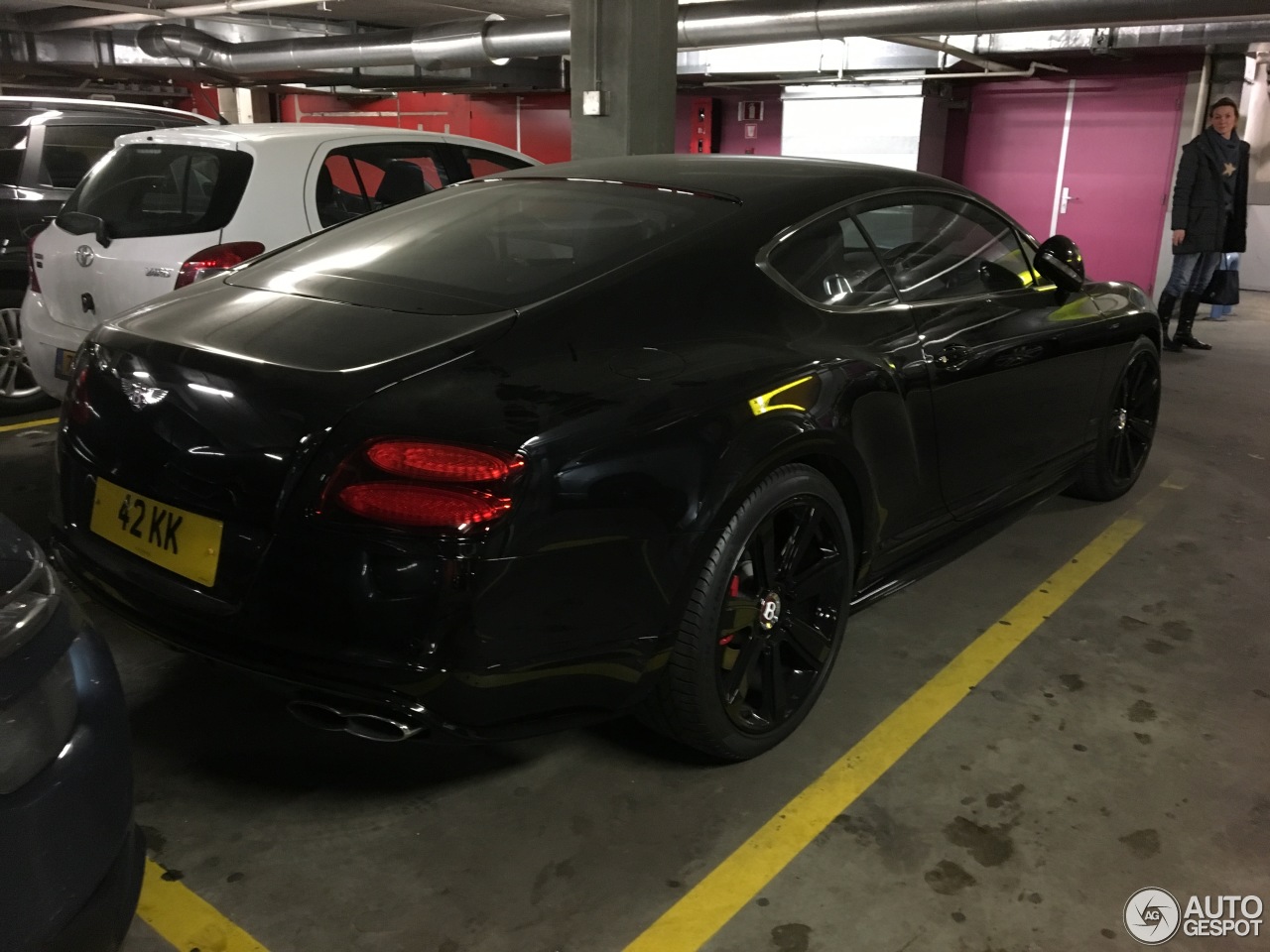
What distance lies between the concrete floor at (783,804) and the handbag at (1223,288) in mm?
6792

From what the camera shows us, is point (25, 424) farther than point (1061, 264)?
Yes

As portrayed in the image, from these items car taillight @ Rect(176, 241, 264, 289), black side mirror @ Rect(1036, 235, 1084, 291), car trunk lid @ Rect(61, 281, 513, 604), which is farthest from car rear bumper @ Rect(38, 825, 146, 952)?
black side mirror @ Rect(1036, 235, 1084, 291)

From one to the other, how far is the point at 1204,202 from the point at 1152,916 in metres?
7.06

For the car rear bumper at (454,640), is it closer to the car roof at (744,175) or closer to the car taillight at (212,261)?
the car roof at (744,175)

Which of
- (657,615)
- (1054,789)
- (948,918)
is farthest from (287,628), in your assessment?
(1054,789)

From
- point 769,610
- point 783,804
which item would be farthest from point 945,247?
point 783,804

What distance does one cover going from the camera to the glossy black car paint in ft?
4.09

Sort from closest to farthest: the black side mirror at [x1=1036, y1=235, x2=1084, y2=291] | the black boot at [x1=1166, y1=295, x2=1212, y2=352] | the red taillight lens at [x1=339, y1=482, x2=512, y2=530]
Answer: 1. the red taillight lens at [x1=339, y1=482, x2=512, y2=530]
2. the black side mirror at [x1=1036, y1=235, x2=1084, y2=291]
3. the black boot at [x1=1166, y1=295, x2=1212, y2=352]

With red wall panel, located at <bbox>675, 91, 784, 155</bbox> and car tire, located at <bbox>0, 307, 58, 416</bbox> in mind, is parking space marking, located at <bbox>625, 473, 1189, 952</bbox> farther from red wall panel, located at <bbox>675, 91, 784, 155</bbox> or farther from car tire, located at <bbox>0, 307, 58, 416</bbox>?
red wall panel, located at <bbox>675, 91, 784, 155</bbox>

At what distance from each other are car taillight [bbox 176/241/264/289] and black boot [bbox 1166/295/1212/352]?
22.2ft

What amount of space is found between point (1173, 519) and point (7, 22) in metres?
13.8

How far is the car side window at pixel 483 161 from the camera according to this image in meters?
5.28

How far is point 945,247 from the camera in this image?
3.14 metres

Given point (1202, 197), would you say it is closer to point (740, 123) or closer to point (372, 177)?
point (372, 177)
